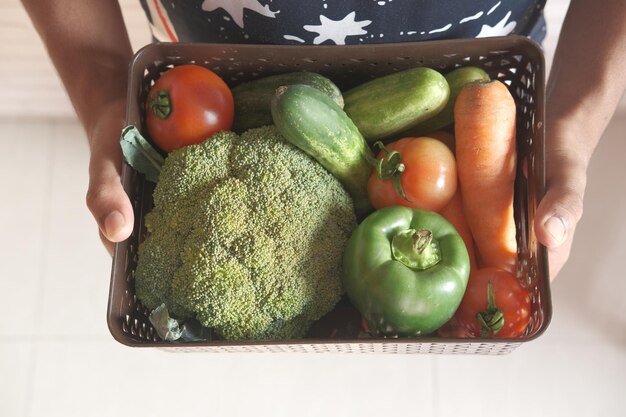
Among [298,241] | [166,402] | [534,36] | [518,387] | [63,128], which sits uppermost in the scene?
[534,36]

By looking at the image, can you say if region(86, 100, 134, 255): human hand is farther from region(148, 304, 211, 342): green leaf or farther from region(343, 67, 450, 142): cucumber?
region(343, 67, 450, 142): cucumber

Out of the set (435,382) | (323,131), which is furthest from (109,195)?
(435,382)

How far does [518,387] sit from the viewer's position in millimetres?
1312

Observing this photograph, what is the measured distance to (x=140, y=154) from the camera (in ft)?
2.39

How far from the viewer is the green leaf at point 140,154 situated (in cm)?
70

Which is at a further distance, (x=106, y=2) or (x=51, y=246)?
(x=51, y=246)

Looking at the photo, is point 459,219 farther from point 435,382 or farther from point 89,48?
point 435,382

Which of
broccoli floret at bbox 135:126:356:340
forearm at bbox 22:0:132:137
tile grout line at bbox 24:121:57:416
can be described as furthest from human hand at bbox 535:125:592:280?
tile grout line at bbox 24:121:57:416

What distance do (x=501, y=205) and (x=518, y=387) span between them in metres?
0.72

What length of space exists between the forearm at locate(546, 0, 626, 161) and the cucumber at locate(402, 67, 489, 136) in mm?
125

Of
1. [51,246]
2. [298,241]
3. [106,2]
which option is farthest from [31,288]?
[298,241]

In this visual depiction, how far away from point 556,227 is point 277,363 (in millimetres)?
844

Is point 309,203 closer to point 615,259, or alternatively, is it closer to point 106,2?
point 106,2

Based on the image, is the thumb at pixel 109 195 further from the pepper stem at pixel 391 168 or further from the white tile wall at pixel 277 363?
the white tile wall at pixel 277 363
